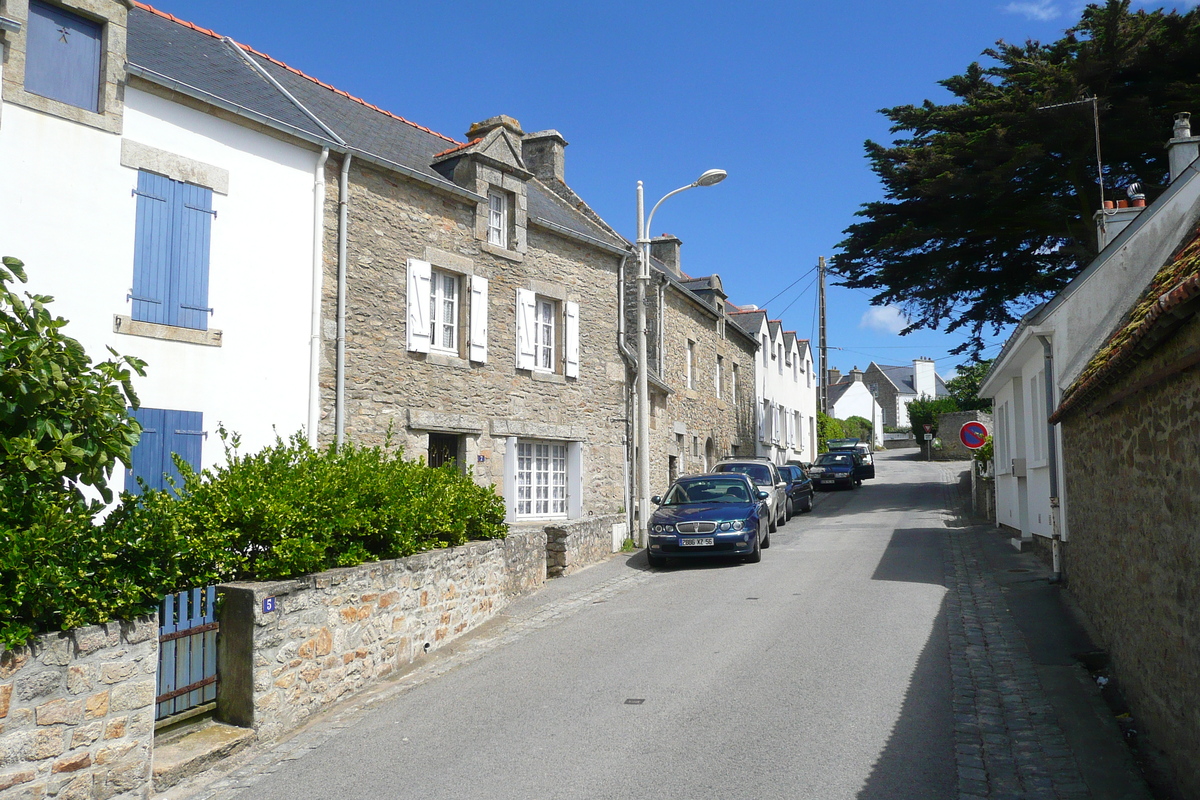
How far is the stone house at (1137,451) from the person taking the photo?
462 cm

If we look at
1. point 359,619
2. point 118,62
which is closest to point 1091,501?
point 359,619

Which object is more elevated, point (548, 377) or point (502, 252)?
point (502, 252)

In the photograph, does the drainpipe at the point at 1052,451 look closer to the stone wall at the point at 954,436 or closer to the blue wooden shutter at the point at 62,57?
the blue wooden shutter at the point at 62,57

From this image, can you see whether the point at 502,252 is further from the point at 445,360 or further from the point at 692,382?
the point at 692,382

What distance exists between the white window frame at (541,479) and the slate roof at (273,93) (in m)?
4.42

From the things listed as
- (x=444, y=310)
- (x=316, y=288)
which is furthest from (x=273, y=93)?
(x=444, y=310)

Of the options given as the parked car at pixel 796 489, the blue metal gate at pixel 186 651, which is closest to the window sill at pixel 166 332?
the blue metal gate at pixel 186 651

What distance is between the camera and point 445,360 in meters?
15.1

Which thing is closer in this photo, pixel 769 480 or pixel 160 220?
pixel 160 220

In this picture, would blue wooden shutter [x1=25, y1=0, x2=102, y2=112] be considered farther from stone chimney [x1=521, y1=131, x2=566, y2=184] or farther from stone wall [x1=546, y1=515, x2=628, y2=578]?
stone chimney [x1=521, y1=131, x2=566, y2=184]

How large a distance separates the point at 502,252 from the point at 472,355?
2.15m

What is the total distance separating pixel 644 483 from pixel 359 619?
9.70m

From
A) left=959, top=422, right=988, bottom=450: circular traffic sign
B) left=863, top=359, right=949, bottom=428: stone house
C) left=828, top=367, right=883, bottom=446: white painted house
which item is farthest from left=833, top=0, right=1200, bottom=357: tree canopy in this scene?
left=863, top=359, right=949, bottom=428: stone house

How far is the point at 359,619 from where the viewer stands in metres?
7.50
